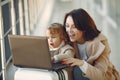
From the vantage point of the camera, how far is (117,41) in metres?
2.52

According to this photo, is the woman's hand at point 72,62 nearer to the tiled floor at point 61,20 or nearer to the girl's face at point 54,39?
the girl's face at point 54,39

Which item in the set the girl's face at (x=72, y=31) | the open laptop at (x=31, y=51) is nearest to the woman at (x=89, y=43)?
the girl's face at (x=72, y=31)

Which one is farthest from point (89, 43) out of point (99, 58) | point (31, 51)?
point (31, 51)

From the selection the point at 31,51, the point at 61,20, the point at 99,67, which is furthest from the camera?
the point at 61,20

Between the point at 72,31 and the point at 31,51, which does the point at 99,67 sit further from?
the point at 31,51

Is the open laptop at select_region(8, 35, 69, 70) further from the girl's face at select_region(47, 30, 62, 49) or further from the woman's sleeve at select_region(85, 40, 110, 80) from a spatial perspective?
the girl's face at select_region(47, 30, 62, 49)

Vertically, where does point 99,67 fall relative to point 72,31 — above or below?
below

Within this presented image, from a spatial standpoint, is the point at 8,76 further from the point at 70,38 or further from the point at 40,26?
the point at 40,26

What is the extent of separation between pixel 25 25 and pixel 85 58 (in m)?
1.50

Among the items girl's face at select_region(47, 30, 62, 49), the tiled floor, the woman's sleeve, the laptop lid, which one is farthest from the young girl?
the tiled floor

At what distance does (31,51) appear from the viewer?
3.39 feet

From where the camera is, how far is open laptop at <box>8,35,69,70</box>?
1.01 m

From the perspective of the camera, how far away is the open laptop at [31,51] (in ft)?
3.30

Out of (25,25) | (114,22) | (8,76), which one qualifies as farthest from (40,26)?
(8,76)
